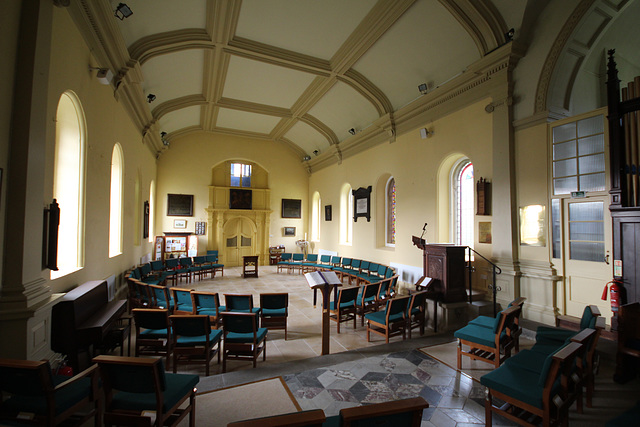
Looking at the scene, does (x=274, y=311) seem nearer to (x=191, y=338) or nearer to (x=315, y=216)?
(x=191, y=338)

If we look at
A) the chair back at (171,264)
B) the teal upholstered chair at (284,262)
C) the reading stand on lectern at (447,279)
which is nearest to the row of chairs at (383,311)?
the reading stand on lectern at (447,279)

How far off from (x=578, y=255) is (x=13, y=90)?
25.0 ft

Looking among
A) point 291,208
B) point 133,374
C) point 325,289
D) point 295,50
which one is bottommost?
point 133,374

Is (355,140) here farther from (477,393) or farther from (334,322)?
(477,393)

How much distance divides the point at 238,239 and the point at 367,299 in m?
9.48

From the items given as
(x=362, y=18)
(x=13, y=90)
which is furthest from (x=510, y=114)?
(x=13, y=90)

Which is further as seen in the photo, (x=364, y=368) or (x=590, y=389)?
(x=364, y=368)

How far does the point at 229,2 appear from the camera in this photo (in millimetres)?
6031

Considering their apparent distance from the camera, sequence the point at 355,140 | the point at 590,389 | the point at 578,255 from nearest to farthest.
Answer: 1. the point at 590,389
2. the point at 578,255
3. the point at 355,140

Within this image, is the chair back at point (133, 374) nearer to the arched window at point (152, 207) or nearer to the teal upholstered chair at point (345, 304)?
the teal upholstered chair at point (345, 304)

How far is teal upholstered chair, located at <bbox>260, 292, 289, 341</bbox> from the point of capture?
486 centimetres

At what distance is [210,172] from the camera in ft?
44.8

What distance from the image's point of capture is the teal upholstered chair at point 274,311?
4.86m

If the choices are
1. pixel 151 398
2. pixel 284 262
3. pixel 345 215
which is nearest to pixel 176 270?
pixel 284 262
